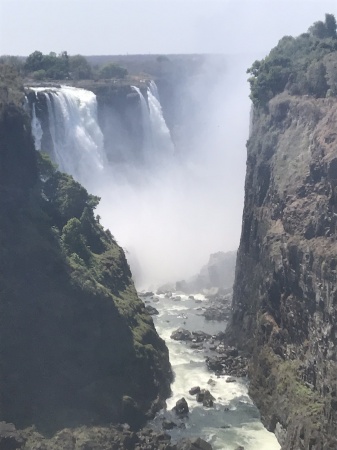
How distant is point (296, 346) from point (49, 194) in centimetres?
2727

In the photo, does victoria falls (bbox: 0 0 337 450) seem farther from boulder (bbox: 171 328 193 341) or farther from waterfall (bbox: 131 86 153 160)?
waterfall (bbox: 131 86 153 160)

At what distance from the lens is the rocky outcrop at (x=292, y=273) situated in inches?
2046

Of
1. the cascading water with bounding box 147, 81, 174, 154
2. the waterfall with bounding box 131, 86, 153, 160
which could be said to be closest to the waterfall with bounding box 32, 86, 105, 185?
the waterfall with bounding box 131, 86, 153, 160

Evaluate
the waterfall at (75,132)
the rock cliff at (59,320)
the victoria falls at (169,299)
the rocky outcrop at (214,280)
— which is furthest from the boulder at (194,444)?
the waterfall at (75,132)

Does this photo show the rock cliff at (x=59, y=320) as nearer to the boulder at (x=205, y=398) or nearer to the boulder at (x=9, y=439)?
the boulder at (x=9, y=439)

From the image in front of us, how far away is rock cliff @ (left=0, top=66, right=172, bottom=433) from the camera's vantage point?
53188 mm

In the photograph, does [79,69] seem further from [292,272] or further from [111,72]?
[292,272]

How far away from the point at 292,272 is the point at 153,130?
62.7 metres

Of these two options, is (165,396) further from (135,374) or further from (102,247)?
(102,247)

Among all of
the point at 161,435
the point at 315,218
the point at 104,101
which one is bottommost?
the point at 161,435

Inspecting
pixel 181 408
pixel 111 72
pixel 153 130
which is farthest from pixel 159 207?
pixel 181 408

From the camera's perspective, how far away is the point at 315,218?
58531 mm

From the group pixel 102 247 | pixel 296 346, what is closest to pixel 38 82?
pixel 102 247

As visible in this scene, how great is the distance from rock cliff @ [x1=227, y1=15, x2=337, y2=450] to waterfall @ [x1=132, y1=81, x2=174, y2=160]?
37.1 metres
